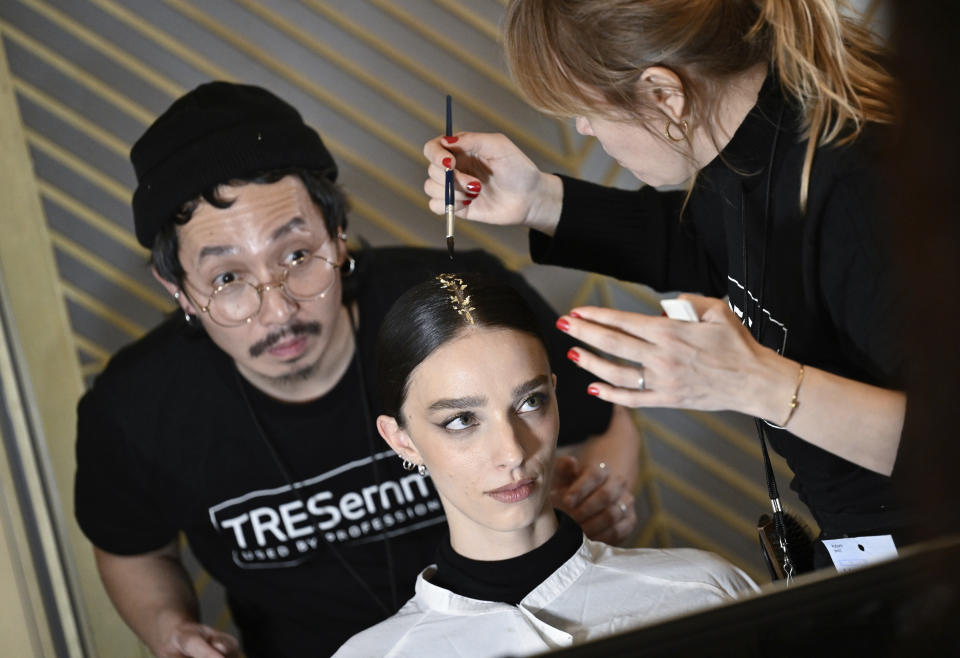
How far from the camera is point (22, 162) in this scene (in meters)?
1.43

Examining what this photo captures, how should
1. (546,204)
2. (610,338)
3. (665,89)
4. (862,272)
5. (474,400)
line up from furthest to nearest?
(546,204)
(474,400)
(665,89)
(862,272)
(610,338)

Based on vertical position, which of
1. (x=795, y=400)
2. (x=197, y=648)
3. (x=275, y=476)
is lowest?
(x=197, y=648)

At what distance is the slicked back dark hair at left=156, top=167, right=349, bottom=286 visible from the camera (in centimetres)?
135

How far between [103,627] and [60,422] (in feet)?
1.01

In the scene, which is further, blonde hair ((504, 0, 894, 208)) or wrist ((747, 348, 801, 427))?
blonde hair ((504, 0, 894, 208))

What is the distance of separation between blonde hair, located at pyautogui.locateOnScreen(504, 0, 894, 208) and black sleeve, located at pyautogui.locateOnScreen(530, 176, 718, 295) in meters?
0.26

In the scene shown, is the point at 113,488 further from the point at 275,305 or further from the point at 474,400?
the point at 474,400

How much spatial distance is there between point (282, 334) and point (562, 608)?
53 centimetres

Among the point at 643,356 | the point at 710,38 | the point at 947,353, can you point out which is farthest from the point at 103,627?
the point at 947,353

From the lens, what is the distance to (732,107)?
1071 mm

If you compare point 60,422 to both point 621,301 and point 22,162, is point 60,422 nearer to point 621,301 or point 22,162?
point 22,162

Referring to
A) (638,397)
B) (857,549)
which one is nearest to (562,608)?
(857,549)

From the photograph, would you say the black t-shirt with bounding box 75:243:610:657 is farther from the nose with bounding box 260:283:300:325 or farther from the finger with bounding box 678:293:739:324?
the finger with bounding box 678:293:739:324

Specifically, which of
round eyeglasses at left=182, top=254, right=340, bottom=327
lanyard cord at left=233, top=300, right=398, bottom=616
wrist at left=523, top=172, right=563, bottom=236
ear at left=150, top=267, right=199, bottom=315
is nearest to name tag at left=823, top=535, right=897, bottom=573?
wrist at left=523, top=172, right=563, bottom=236
